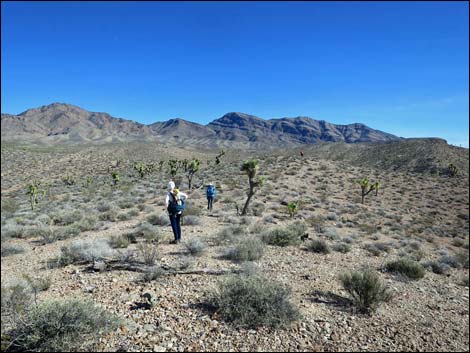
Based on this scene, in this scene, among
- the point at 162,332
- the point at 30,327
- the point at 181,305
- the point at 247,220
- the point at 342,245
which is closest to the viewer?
the point at 30,327

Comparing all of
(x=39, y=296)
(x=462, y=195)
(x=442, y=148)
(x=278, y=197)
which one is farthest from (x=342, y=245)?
(x=442, y=148)

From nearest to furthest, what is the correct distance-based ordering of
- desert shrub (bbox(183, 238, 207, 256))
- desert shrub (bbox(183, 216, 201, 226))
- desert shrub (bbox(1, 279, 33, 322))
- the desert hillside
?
1. desert shrub (bbox(1, 279, 33, 322))
2. the desert hillside
3. desert shrub (bbox(183, 238, 207, 256))
4. desert shrub (bbox(183, 216, 201, 226))

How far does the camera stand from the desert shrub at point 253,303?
516 cm

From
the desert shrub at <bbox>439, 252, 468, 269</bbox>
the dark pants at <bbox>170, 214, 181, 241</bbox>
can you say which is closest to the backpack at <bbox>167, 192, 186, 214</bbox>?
the dark pants at <bbox>170, 214, 181, 241</bbox>

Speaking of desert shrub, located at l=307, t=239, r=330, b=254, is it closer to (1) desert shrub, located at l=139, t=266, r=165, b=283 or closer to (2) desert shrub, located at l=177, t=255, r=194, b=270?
(2) desert shrub, located at l=177, t=255, r=194, b=270

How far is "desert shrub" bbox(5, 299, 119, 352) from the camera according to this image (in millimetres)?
4113

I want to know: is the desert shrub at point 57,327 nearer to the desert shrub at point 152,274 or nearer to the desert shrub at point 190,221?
the desert shrub at point 152,274

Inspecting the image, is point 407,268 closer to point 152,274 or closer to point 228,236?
point 228,236

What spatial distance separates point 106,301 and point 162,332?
1.65 m

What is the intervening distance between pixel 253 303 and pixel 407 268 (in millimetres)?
6454

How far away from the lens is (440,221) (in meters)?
27.5

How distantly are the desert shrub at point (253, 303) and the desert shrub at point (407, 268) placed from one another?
5.56 metres

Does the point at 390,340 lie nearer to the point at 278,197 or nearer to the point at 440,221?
the point at 278,197

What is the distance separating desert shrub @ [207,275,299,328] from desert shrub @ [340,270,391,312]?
1665 millimetres
